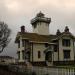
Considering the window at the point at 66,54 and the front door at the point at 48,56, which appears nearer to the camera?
the front door at the point at 48,56

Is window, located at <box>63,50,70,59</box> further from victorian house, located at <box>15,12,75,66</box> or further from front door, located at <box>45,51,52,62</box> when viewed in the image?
front door, located at <box>45,51,52,62</box>

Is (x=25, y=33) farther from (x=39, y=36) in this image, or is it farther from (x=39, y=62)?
(x=39, y=62)

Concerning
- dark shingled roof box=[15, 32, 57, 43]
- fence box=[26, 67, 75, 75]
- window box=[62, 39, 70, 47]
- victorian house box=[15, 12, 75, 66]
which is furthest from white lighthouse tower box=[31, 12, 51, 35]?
fence box=[26, 67, 75, 75]

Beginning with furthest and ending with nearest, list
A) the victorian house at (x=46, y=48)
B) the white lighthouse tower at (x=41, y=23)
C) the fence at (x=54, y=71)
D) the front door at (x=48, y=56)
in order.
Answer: the white lighthouse tower at (x=41, y=23)
the front door at (x=48, y=56)
the victorian house at (x=46, y=48)
the fence at (x=54, y=71)

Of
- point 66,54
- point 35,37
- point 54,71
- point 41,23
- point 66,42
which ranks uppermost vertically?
point 41,23

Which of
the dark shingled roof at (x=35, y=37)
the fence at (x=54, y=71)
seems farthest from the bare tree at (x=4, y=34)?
the fence at (x=54, y=71)

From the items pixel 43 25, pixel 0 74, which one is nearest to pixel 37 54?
pixel 43 25

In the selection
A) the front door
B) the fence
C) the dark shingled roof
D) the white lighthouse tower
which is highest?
the white lighthouse tower

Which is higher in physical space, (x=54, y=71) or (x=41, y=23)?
(x=41, y=23)

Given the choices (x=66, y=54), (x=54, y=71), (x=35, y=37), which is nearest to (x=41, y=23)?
(x=35, y=37)

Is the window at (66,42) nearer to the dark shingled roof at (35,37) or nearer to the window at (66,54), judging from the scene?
the window at (66,54)

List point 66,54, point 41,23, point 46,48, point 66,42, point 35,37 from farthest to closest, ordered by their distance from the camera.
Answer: point 41,23
point 35,37
point 66,42
point 66,54
point 46,48

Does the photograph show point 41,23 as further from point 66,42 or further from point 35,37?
point 66,42

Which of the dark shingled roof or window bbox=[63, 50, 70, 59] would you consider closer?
the dark shingled roof
